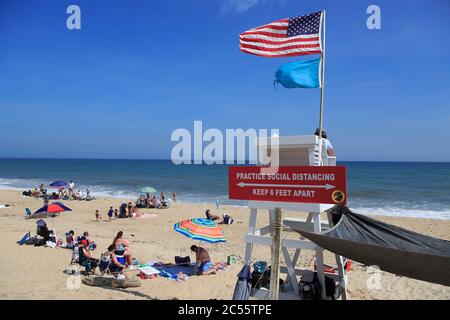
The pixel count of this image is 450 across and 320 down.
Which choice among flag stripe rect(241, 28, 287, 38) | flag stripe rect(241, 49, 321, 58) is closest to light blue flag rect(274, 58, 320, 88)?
flag stripe rect(241, 49, 321, 58)

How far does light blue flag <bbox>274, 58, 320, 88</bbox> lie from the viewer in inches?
238

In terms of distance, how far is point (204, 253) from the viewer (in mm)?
10383

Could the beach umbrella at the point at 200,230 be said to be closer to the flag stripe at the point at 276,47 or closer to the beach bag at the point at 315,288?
the beach bag at the point at 315,288

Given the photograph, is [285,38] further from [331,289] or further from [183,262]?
[183,262]

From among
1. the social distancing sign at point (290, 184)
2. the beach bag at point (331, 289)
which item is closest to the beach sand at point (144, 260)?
the beach bag at point (331, 289)

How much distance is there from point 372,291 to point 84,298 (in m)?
7.07

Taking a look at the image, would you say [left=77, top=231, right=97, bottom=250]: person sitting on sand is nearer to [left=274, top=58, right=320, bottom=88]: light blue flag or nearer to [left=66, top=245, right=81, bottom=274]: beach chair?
[left=66, top=245, right=81, bottom=274]: beach chair

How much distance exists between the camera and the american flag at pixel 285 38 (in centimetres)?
607

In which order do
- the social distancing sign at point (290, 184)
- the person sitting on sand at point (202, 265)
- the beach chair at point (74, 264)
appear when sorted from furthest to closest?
the person sitting on sand at point (202, 265) < the beach chair at point (74, 264) < the social distancing sign at point (290, 184)

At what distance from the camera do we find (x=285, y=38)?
20.6ft

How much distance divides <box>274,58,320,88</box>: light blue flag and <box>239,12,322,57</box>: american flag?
189 millimetres

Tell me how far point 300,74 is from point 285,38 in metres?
0.77

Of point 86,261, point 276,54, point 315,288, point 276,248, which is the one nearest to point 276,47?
point 276,54

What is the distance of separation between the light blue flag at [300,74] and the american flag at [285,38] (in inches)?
7.4
